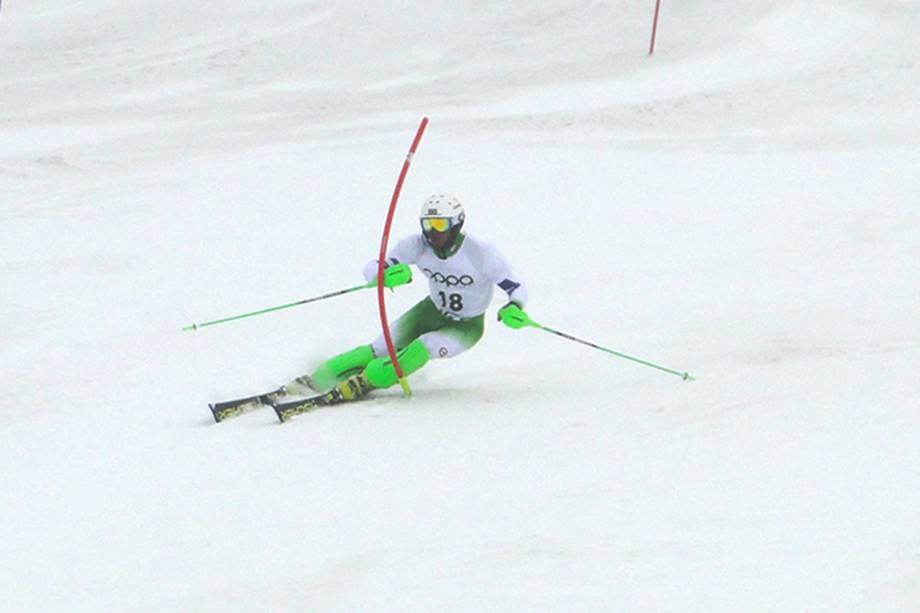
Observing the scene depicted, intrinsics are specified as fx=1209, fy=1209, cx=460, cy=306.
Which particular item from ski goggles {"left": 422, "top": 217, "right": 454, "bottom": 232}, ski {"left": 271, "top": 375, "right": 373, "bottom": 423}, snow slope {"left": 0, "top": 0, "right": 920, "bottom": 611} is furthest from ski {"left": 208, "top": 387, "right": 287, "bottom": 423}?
ski goggles {"left": 422, "top": 217, "right": 454, "bottom": 232}

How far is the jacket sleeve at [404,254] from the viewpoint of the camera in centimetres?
754

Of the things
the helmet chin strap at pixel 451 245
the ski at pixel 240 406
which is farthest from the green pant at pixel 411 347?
the helmet chin strap at pixel 451 245

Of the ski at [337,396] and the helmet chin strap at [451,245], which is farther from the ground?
the helmet chin strap at [451,245]

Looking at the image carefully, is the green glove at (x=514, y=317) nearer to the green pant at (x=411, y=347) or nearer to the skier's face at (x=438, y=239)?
the green pant at (x=411, y=347)

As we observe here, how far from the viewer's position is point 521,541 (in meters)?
4.81

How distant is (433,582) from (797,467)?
72.8 inches

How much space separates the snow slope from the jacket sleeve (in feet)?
2.70

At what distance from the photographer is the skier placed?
729cm

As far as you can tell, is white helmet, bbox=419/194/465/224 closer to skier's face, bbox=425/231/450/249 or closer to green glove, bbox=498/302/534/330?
skier's face, bbox=425/231/450/249

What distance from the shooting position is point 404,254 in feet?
24.8

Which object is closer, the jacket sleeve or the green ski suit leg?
the jacket sleeve

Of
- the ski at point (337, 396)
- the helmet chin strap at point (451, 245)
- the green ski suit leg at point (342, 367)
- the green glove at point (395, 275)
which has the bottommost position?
the ski at point (337, 396)

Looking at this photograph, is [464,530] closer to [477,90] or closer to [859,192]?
[859,192]

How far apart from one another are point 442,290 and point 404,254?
1.11ft
